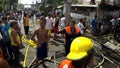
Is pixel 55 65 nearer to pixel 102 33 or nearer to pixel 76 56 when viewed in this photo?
pixel 76 56

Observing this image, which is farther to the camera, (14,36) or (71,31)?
(14,36)

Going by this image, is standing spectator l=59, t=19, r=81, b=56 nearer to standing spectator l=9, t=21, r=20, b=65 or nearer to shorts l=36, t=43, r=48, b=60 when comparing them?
shorts l=36, t=43, r=48, b=60

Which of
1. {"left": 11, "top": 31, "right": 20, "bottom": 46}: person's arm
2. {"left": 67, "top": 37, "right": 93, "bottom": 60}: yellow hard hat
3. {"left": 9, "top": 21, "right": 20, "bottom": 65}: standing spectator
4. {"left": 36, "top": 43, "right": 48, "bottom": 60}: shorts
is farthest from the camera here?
{"left": 11, "top": 31, "right": 20, "bottom": 46}: person's arm

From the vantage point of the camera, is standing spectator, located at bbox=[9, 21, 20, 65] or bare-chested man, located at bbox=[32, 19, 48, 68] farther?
standing spectator, located at bbox=[9, 21, 20, 65]

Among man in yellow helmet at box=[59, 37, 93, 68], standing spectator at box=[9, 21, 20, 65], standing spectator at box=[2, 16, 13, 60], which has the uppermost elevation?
man in yellow helmet at box=[59, 37, 93, 68]

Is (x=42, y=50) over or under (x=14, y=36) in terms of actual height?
under

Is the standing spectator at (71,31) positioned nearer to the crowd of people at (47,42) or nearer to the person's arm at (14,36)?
the crowd of people at (47,42)

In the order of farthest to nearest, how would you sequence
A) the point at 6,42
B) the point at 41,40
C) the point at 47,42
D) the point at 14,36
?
1. the point at 6,42
2. the point at 14,36
3. the point at 47,42
4. the point at 41,40

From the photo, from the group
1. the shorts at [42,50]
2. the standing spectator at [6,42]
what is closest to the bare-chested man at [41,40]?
the shorts at [42,50]

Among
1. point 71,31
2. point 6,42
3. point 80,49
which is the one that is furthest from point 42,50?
point 80,49

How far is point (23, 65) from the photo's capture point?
10977 millimetres

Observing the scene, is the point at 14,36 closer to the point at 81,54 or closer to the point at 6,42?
the point at 6,42

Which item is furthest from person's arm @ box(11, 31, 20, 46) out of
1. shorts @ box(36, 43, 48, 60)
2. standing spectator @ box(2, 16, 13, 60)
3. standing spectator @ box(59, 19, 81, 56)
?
standing spectator @ box(59, 19, 81, 56)

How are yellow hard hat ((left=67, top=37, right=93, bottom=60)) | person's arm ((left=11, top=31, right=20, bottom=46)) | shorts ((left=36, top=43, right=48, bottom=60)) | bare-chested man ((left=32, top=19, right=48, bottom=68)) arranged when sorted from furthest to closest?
person's arm ((left=11, top=31, right=20, bottom=46)) < shorts ((left=36, top=43, right=48, bottom=60)) < bare-chested man ((left=32, top=19, right=48, bottom=68)) < yellow hard hat ((left=67, top=37, right=93, bottom=60))
